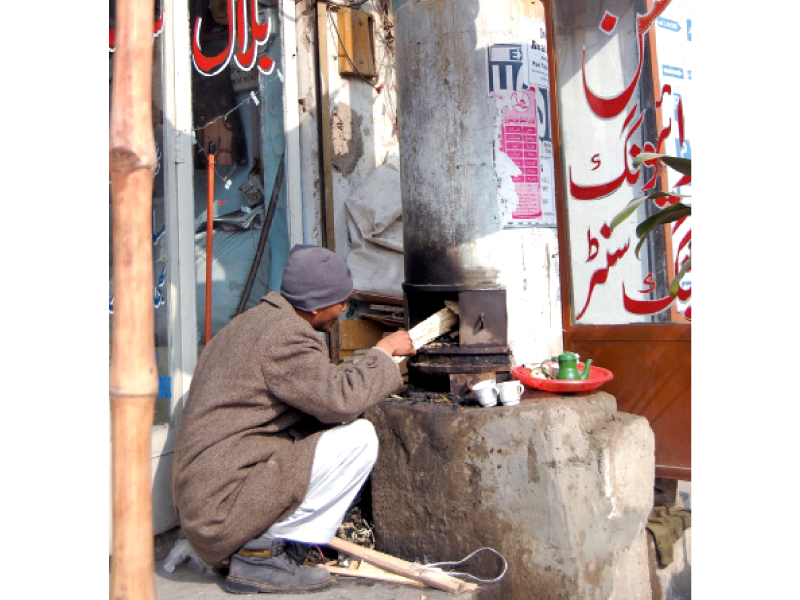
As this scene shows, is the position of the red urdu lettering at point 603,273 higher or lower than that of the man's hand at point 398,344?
higher

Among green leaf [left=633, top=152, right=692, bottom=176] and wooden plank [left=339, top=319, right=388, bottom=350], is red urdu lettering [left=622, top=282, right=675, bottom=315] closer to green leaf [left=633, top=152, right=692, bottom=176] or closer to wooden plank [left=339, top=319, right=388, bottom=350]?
green leaf [left=633, top=152, right=692, bottom=176]

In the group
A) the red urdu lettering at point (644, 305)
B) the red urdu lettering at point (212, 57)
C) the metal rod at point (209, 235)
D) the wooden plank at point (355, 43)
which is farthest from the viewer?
the wooden plank at point (355, 43)

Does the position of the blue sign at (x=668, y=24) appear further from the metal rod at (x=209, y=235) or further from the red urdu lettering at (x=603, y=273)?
the metal rod at (x=209, y=235)

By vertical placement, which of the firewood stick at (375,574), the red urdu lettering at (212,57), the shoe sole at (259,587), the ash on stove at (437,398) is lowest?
the firewood stick at (375,574)

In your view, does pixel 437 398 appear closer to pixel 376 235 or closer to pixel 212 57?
pixel 376 235

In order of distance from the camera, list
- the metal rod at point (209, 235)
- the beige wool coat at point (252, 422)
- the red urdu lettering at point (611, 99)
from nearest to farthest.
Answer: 1. the beige wool coat at point (252, 422)
2. the metal rod at point (209, 235)
3. the red urdu lettering at point (611, 99)

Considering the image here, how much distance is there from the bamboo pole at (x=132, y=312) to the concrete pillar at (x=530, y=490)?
5.60 feet

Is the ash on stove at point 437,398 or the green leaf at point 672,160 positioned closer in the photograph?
the green leaf at point 672,160

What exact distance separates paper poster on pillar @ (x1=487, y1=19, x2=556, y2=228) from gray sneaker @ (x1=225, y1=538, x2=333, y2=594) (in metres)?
1.86

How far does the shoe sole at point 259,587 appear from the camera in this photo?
3.17 meters

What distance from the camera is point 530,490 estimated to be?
3.31 m

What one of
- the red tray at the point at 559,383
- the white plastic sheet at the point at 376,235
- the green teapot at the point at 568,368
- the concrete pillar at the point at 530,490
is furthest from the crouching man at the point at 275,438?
the white plastic sheet at the point at 376,235

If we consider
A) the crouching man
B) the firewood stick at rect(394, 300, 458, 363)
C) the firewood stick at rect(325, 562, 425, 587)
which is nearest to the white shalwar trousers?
the crouching man

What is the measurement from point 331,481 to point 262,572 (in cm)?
45
